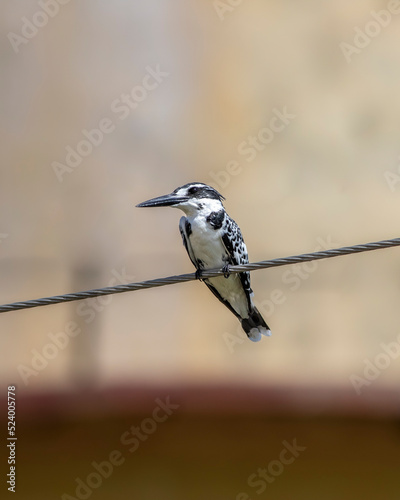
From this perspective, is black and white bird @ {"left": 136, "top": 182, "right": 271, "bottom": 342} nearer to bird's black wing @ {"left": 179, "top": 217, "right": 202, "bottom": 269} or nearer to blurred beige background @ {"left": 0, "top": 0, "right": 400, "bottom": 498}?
bird's black wing @ {"left": 179, "top": 217, "right": 202, "bottom": 269}

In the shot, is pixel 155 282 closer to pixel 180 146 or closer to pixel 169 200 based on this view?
pixel 169 200

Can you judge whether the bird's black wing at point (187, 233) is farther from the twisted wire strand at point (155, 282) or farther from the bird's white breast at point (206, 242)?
the twisted wire strand at point (155, 282)

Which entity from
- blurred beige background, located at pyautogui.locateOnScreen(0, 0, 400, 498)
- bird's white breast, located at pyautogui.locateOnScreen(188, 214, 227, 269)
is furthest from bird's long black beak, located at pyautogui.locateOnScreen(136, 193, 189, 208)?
blurred beige background, located at pyautogui.locateOnScreen(0, 0, 400, 498)

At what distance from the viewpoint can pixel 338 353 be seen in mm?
9398

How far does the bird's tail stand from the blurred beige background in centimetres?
315

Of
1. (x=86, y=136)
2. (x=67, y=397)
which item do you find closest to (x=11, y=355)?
(x=67, y=397)

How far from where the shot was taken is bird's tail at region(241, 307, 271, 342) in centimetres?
643

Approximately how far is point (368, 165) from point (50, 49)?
4179 millimetres

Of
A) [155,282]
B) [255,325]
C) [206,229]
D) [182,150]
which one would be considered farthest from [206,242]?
[182,150]

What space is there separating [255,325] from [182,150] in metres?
4.27

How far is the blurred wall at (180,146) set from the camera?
982 cm

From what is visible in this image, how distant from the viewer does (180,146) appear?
10297 mm

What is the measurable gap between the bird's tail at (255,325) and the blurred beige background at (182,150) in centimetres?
315

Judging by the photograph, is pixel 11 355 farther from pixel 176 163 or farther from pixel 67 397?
pixel 176 163
